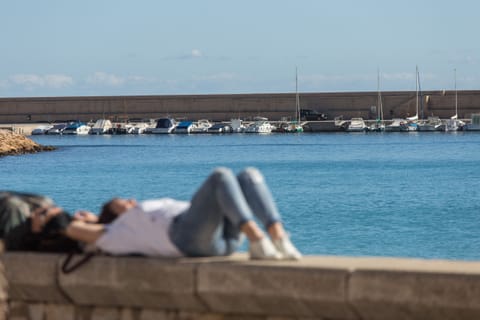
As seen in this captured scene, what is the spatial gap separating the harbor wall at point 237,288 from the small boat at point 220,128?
107377mm

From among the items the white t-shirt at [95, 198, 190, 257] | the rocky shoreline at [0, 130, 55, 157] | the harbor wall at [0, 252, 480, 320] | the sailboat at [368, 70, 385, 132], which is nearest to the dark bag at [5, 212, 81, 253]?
the harbor wall at [0, 252, 480, 320]

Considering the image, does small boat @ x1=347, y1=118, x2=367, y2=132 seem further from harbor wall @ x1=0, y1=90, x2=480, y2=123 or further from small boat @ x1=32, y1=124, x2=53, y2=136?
small boat @ x1=32, y1=124, x2=53, y2=136

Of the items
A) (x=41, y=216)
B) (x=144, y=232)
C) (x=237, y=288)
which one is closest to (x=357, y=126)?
(x=41, y=216)

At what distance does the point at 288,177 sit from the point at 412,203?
14720 millimetres

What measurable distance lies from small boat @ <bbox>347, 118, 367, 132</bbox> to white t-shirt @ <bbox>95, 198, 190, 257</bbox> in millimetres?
105211

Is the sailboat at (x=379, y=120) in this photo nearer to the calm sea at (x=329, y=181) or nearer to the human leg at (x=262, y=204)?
the calm sea at (x=329, y=181)

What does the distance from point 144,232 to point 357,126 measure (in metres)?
106

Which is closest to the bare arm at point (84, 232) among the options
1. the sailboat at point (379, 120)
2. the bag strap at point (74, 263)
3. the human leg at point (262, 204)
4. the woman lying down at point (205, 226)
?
the woman lying down at point (205, 226)

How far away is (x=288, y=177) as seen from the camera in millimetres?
52906

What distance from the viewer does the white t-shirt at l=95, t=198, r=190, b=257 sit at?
5879 millimetres

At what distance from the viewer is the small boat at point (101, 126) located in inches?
4518

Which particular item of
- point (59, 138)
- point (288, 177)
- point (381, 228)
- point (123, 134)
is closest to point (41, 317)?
point (381, 228)

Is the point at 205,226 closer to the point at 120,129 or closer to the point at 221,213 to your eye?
the point at 221,213

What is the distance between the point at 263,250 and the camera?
575 cm
